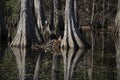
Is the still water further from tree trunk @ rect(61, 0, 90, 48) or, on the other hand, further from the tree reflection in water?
tree trunk @ rect(61, 0, 90, 48)

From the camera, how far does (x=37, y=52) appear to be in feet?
77.4

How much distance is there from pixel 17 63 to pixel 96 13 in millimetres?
37490

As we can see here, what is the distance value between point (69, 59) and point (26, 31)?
6543 mm

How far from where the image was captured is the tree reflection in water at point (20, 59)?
16.1 meters

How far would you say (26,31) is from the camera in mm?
26297

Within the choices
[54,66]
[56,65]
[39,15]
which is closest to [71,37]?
[56,65]

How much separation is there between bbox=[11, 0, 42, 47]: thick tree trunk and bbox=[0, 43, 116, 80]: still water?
1124 millimetres

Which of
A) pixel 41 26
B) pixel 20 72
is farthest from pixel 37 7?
pixel 20 72

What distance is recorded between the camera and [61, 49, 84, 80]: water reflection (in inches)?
638

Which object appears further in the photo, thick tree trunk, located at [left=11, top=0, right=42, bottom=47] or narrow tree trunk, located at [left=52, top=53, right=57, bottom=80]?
thick tree trunk, located at [left=11, top=0, right=42, bottom=47]

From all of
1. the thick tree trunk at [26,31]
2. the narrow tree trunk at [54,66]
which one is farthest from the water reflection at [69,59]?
the thick tree trunk at [26,31]

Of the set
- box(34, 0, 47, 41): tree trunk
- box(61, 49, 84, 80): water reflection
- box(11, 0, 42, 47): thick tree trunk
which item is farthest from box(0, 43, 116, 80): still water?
box(34, 0, 47, 41): tree trunk

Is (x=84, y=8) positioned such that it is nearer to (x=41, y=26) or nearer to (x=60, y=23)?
(x=60, y=23)

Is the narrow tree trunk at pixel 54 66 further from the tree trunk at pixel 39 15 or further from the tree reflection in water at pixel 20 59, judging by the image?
the tree trunk at pixel 39 15
